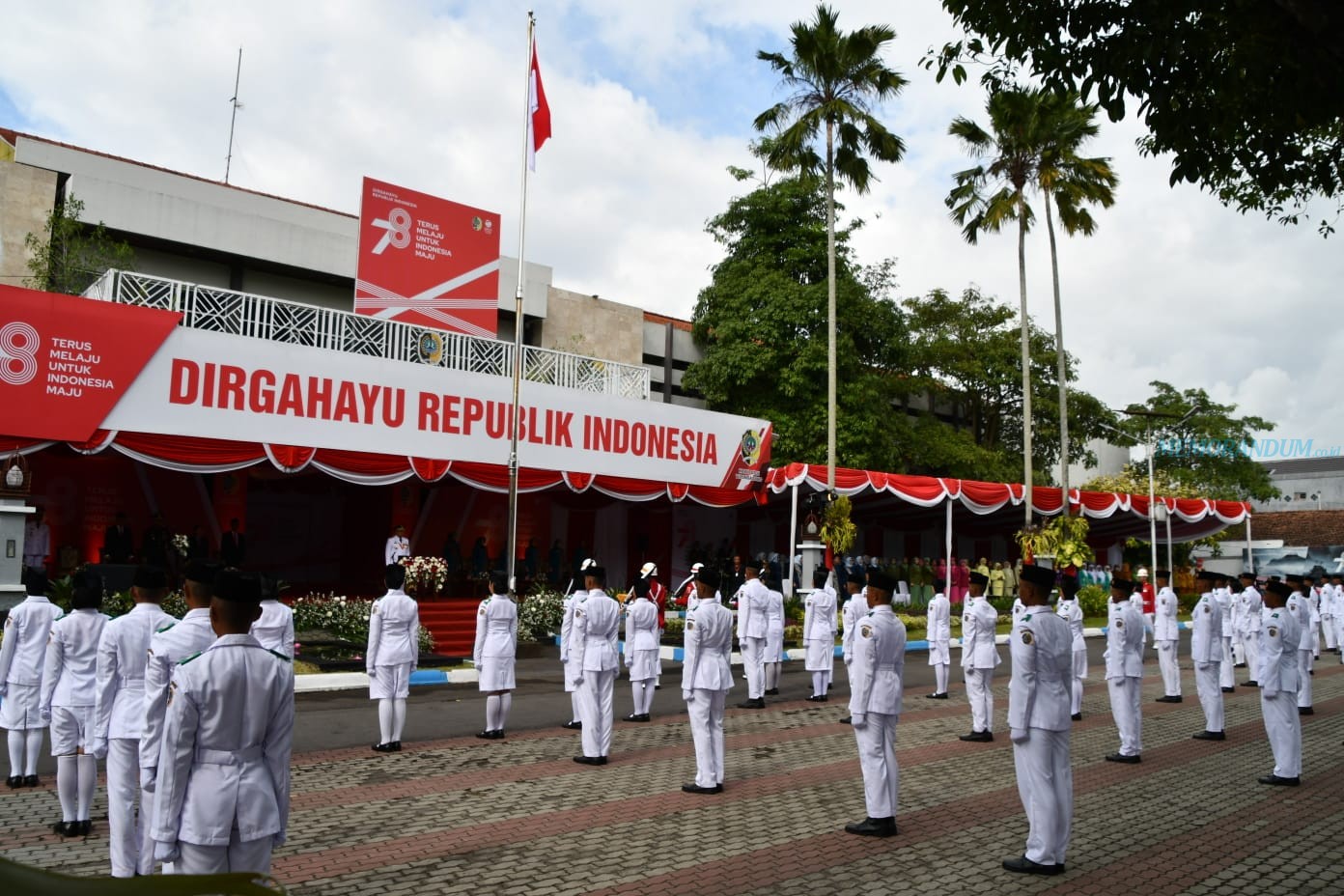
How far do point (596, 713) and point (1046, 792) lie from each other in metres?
4.50

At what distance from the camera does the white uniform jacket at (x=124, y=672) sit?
5.91 m

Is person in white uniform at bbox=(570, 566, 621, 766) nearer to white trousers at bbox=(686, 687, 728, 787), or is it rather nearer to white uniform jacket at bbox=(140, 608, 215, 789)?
white trousers at bbox=(686, 687, 728, 787)

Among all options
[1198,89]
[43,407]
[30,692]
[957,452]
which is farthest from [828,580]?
[957,452]

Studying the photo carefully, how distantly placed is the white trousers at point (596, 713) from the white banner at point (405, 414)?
10.3 metres

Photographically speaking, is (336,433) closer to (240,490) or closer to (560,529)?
(240,490)

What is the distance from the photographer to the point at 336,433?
723 inches

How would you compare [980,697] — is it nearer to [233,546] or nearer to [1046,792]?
[1046,792]

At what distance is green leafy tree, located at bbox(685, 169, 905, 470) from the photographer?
33156 millimetres

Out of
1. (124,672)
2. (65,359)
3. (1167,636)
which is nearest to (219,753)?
(124,672)

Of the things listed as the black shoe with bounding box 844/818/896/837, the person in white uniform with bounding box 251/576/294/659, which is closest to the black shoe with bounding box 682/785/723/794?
the black shoe with bounding box 844/818/896/837

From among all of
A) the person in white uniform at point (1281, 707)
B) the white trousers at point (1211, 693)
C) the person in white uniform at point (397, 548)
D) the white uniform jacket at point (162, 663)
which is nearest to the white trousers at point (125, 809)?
the white uniform jacket at point (162, 663)

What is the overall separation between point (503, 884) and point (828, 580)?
32.2ft

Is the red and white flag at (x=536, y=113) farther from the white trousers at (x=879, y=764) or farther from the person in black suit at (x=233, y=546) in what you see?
the white trousers at (x=879, y=764)

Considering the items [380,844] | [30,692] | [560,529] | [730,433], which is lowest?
[380,844]
